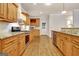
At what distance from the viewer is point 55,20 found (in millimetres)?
12961

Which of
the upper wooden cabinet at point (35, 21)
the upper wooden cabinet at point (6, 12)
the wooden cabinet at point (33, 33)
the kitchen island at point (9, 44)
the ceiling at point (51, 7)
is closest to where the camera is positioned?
the kitchen island at point (9, 44)

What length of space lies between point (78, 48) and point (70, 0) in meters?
4.45

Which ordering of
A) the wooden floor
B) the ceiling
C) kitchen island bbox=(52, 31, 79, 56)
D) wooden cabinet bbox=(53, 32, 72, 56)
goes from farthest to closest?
1. the ceiling
2. the wooden floor
3. wooden cabinet bbox=(53, 32, 72, 56)
4. kitchen island bbox=(52, 31, 79, 56)

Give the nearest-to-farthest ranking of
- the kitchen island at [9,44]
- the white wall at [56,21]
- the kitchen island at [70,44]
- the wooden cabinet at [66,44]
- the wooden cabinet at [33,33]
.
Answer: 1. the kitchen island at [9,44]
2. the kitchen island at [70,44]
3. the wooden cabinet at [66,44]
4. the wooden cabinet at [33,33]
5. the white wall at [56,21]

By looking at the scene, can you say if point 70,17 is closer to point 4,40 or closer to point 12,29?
point 12,29

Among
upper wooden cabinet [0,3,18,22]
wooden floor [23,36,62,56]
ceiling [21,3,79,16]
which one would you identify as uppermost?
ceiling [21,3,79,16]

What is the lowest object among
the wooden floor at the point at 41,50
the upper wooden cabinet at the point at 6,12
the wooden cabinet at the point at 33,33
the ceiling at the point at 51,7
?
the wooden floor at the point at 41,50

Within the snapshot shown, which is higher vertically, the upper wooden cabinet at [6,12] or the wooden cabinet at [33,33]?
the upper wooden cabinet at [6,12]

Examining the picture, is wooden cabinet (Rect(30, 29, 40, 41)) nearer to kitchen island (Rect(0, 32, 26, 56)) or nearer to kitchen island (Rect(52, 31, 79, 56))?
→ kitchen island (Rect(52, 31, 79, 56))

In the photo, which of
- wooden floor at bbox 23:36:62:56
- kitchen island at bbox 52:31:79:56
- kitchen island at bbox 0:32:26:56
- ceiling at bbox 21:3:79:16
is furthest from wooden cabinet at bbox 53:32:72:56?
ceiling at bbox 21:3:79:16

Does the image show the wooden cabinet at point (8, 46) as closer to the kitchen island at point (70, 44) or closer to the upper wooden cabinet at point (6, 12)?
the upper wooden cabinet at point (6, 12)

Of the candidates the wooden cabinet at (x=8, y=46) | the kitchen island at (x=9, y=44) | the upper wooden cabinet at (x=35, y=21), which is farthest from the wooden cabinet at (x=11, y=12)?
the upper wooden cabinet at (x=35, y=21)

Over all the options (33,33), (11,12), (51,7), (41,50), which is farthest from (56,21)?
(11,12)

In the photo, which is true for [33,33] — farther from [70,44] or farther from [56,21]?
[70,44]
